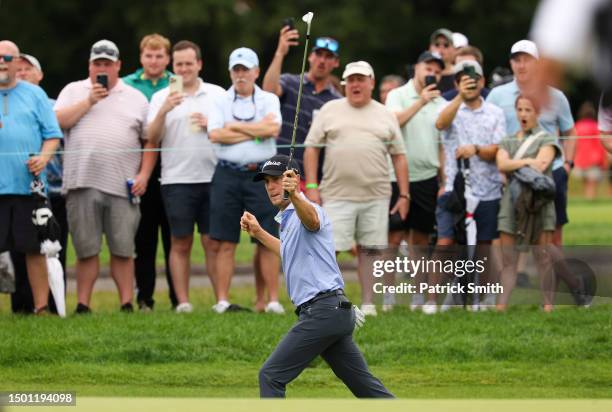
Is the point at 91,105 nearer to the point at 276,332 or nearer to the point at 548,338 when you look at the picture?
the point at 276,332

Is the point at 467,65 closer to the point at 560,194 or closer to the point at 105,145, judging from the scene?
the point at 560,194

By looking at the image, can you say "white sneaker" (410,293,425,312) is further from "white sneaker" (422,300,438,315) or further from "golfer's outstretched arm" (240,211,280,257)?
"golfer's outstretched arm" (240,211,280,257)

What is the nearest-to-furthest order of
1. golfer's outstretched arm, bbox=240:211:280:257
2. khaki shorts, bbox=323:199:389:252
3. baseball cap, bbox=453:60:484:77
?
golfer's outstretched arm, bbox=240:211:280:257 → khaki shorts, bbox=323:199:389:252 → baseball cap, bbox=453:60:484:77

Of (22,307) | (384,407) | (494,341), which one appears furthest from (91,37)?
(384,407)

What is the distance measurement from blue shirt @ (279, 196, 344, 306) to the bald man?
4.36 meters

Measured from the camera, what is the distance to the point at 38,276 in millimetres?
12359

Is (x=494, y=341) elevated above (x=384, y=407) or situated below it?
below

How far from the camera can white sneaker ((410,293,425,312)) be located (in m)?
12.7

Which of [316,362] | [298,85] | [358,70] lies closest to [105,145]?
[298,85]

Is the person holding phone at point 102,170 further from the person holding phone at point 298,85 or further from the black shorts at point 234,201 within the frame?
the person holding phone at point 298,85

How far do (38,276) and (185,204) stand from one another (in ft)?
4.92

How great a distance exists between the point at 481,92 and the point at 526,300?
2.30 metres

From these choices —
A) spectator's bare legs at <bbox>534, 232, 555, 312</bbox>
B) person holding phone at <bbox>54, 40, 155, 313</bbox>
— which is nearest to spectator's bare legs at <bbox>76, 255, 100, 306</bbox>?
person holding phone at <bbox>54, 40, 155, 313</bbox>

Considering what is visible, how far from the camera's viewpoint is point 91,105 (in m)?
12.7
